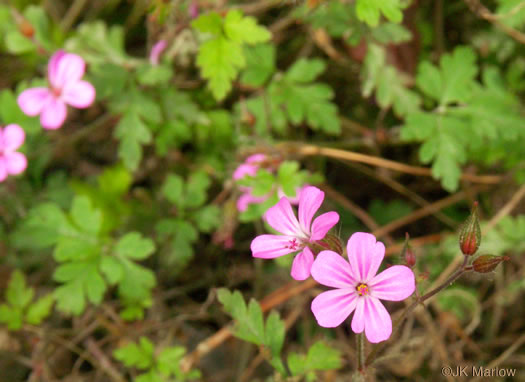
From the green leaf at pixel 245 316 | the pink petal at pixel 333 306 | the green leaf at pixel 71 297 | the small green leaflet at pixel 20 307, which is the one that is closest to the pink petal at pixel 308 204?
the pink petal at pixel 333 306

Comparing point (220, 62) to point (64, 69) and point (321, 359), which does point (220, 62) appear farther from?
point (321, 359)

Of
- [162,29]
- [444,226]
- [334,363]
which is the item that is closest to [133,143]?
[162,29]

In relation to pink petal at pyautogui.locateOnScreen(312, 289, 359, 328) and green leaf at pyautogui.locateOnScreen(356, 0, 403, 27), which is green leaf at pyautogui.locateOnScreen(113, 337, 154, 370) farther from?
green leaf at pyautogui.locateOnScreen(356, 0, 403, 27)

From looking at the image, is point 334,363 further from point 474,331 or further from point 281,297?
point 474,331

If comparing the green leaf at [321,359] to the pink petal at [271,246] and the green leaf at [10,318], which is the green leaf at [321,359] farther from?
the green leaf at [10,318]

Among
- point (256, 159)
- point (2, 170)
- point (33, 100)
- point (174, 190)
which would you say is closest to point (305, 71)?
point (256, 159)

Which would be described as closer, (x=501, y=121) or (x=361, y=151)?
(x=501, y=121)
